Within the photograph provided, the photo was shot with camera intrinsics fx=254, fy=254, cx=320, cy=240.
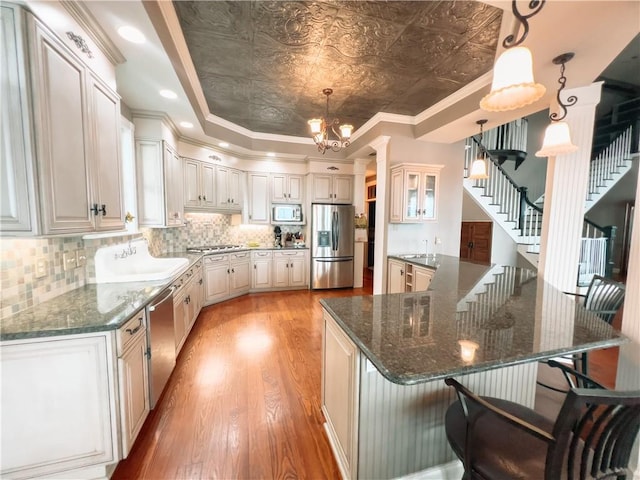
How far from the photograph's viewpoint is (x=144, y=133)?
2967 mm

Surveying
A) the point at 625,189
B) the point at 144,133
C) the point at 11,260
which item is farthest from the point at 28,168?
the point at 625,189

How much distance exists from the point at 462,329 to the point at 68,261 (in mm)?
2627

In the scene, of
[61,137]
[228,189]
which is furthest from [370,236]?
[61,137]

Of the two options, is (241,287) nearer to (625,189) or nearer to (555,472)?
(555,472)

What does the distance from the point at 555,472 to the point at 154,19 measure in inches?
116

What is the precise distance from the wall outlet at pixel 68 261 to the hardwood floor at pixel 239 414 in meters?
1.24

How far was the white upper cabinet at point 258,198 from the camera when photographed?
16.5 ft

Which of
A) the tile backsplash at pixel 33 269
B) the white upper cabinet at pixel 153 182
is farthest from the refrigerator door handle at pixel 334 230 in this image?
the tile backsplash at pixel 33 269

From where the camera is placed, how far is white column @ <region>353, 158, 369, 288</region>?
209 inches

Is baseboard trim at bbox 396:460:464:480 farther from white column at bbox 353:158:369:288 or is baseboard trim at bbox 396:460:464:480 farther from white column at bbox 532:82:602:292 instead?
white column at bbox 353:158:369:288

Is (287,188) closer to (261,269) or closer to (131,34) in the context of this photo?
(261,269)

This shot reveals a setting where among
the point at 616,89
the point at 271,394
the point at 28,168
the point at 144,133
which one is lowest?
the point at 271,394

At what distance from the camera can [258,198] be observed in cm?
507

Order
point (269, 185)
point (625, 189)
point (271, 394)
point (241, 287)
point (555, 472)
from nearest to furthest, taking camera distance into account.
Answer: point (555, 472), point (271, 394), point (241, 287), point (269, 185), point (625, 189)
